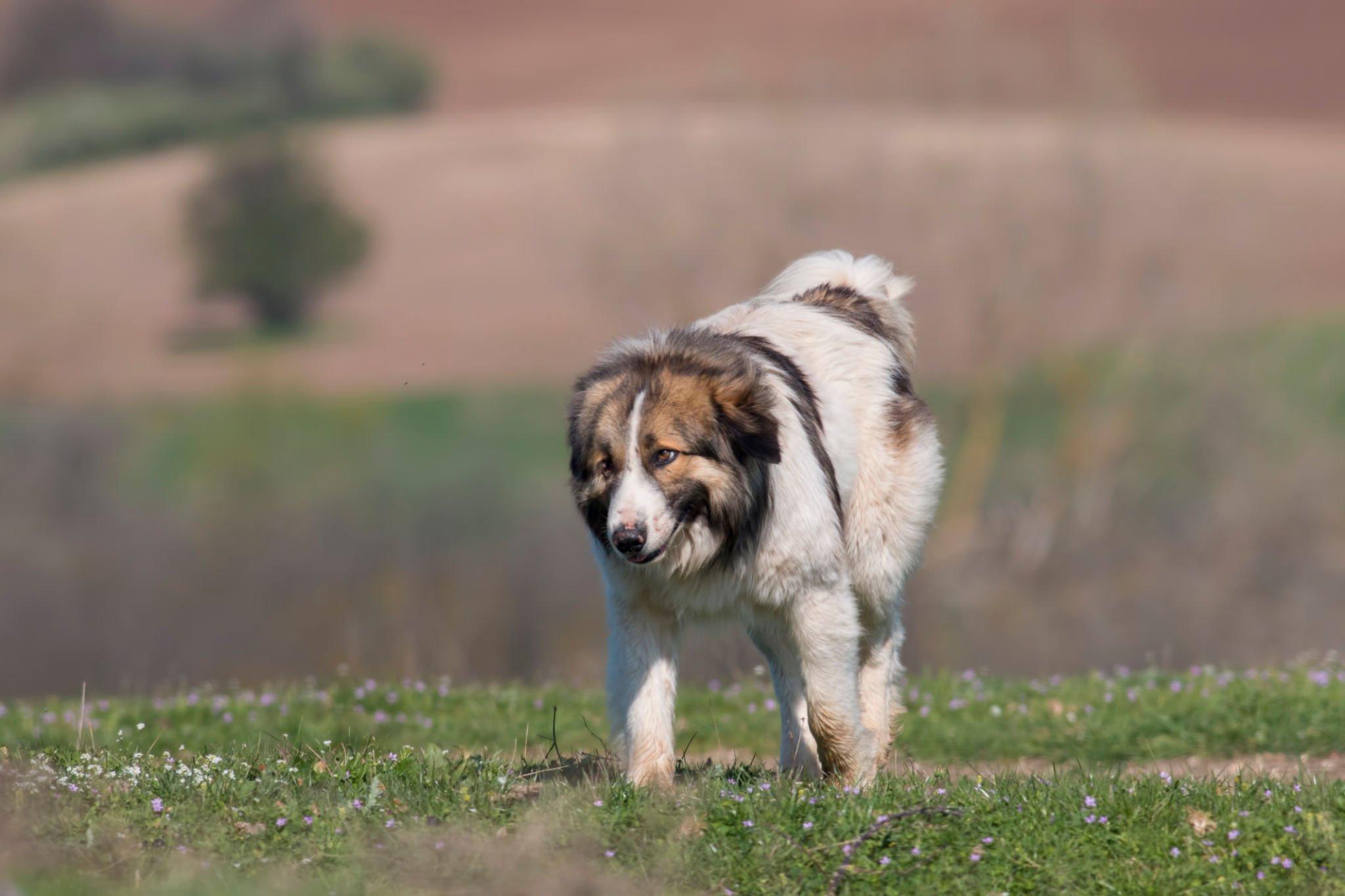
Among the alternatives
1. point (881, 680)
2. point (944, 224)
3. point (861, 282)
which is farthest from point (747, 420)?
point (944, 224)

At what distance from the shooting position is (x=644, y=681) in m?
6.78

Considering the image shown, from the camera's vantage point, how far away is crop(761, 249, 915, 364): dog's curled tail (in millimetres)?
8555

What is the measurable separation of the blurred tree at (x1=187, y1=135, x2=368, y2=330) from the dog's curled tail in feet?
142

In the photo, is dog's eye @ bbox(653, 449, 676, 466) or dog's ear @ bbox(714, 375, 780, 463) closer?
dog's eye @ bbox(653, 449, 676, 466)

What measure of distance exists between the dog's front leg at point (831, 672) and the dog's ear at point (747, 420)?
81cm

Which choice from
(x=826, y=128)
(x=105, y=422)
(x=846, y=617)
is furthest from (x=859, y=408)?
(x=105, y=422)

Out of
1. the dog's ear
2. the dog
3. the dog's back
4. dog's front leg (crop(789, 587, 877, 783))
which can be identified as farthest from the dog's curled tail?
dog's front leg (crop(789, 587, 877, 783))

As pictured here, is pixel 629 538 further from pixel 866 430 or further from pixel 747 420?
pixel 866 430

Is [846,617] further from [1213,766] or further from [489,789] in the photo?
[1213,766]

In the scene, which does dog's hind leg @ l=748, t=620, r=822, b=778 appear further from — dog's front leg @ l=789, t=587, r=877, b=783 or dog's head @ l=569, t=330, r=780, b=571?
dog's head @ l=569, t=330, r=780, b=571

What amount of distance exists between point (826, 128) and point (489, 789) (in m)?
28.0

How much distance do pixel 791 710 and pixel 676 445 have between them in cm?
202

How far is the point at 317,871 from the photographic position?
529 cm

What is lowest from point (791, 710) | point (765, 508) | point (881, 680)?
point (791, 710)
